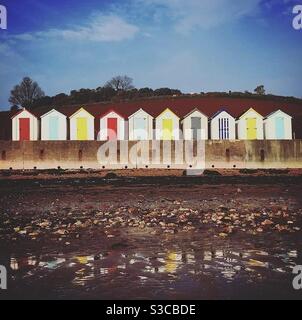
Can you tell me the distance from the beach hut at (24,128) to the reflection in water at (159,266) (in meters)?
32.4

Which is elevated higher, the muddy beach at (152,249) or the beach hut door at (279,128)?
the beach hut door at (279,128)

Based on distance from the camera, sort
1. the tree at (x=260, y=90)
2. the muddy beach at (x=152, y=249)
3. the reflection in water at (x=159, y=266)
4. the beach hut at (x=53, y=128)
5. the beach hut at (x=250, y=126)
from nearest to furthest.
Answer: the muddy beach at (x=152, y=249) → the reflection in water at (x=159, y=266) → the beach hut at (x=53, y=128) → the beach hut at (x=250, y=126) → the tree at (x=260, y=90)

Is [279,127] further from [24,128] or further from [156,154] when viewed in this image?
[24,128]

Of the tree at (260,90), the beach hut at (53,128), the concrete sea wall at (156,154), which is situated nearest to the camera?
the concrete sea wall at (156,154)

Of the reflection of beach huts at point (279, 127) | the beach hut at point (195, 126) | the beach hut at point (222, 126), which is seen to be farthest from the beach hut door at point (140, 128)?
the reflection of beach huts at point (279, 127)

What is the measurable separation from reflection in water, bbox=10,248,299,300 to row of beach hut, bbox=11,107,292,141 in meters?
31.4

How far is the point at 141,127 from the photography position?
38.4 m

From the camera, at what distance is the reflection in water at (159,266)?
578 cm

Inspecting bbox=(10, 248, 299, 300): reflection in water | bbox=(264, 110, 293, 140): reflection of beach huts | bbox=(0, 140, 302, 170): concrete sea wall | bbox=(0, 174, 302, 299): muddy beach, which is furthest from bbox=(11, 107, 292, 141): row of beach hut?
bbox=(10, 248, 299, 300): reflection in water

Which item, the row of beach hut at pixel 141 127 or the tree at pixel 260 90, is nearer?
the row of beach hut at pixel 141 127

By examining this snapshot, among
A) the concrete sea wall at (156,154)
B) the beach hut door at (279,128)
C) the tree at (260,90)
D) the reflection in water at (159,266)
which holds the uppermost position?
the tree at (260,90)

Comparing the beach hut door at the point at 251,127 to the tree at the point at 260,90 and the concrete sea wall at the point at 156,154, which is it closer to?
the concrete sea wall at the point at 156,154

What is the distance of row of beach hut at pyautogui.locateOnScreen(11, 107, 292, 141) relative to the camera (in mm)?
38188
